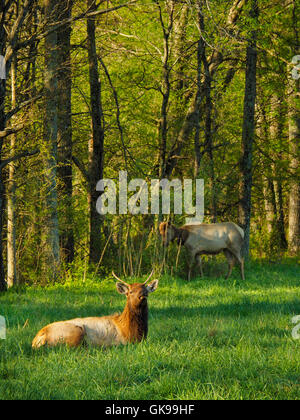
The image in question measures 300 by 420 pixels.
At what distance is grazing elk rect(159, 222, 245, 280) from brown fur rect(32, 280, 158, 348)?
693cm

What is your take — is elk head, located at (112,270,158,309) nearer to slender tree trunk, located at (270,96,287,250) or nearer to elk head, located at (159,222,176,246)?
elk head, located at (159,222,176,246)

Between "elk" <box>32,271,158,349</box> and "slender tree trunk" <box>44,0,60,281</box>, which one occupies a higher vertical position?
"slender tree trunk" <box>44,0,60,281</box>

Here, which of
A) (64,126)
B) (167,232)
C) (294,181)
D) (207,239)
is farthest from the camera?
(294,181)

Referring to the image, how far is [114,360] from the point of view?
23.0 ft

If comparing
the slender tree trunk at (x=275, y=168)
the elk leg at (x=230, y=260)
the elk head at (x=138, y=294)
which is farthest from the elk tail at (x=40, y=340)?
the slender tree trunk at (x=275, y=168)

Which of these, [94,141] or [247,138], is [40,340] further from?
[247,138]

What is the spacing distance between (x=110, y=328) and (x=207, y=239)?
7653 millimetres

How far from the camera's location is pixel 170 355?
7367mm

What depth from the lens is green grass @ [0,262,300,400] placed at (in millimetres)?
6184

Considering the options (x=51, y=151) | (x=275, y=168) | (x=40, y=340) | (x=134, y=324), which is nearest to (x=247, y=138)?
(x=275, y=168)

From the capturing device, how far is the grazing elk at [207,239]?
1520 centimetres

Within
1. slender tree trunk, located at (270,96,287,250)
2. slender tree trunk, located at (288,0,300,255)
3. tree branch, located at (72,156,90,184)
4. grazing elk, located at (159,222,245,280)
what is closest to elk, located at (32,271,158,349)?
grazing elk, located at (159,222,245,280)

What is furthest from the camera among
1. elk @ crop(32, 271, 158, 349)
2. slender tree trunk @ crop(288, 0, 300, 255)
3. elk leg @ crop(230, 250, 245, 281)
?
slender tree trunk @ crop(288, 0, 300, 255)
